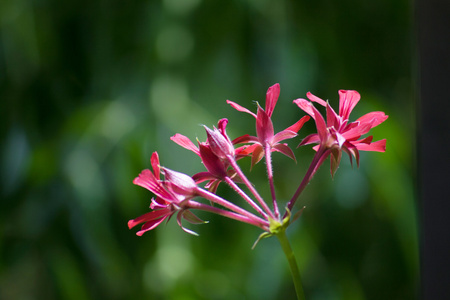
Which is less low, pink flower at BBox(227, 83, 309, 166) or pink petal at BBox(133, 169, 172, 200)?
pink flower at BBox(227, 83, 309, 166)

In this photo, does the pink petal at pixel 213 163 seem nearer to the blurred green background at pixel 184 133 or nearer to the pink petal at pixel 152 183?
→ the pink petal at pixel 152 183

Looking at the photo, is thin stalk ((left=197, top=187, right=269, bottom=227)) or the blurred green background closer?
thin stalk ((left=197, top=187, right=269, bottom=227))

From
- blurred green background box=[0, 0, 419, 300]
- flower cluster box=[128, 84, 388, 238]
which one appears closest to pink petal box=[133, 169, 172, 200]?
flower cluster box=[128, 84, 388, 238]

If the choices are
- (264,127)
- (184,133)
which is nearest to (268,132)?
(264,127)

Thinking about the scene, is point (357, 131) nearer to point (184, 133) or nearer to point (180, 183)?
point (180, 183)

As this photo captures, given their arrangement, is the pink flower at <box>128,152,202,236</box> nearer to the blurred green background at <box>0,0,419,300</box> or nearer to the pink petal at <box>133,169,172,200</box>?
the pink petal at <box>133,169,172,200</box>

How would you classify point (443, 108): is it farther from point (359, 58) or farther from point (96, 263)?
point (96, 263)
